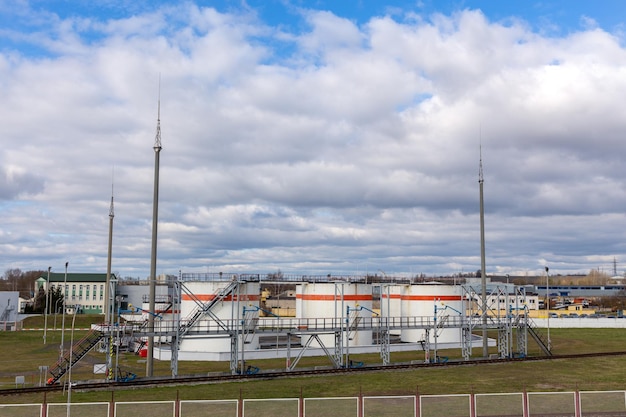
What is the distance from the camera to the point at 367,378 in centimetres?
4603

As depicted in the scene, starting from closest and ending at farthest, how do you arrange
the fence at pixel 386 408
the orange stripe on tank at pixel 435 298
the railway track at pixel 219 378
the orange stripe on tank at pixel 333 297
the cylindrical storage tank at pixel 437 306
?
the fence at pixel 386 408, the railway track at pixel 219 378, the orange stripe on tank at pixel 333 297, the cylindrical storage tank at pixel 437 306, the orange stripe on tank at pixel 435 298

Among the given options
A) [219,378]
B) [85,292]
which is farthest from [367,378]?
[85,292]

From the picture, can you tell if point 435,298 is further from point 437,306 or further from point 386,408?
point 386,408

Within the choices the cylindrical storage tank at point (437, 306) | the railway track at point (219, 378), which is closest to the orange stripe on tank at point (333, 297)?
the cylindrical storage tank at point (437, 306)

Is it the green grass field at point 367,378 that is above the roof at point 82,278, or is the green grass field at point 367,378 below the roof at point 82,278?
below

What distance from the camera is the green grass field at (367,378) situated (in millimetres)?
38531

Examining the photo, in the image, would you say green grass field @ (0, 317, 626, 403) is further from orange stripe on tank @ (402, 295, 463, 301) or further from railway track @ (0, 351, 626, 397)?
orange stripe on tank @ (402, 295, 463, 301)

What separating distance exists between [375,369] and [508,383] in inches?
463

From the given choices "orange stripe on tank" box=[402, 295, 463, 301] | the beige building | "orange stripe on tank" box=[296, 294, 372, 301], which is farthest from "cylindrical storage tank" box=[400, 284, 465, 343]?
the beige building

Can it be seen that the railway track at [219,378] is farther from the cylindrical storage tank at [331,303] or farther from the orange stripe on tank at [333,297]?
the orange stripe on tank at [333,297]

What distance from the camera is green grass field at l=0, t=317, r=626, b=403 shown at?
38531 mm

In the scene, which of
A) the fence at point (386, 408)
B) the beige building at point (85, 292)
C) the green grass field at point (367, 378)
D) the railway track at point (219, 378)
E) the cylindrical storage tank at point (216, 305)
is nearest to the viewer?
the fence at point (386, 408)

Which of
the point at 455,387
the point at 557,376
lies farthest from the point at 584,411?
the point at 557,376

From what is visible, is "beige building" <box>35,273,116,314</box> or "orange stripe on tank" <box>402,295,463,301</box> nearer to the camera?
"orange stripe on tank" <box>402,295,463,301</box>
